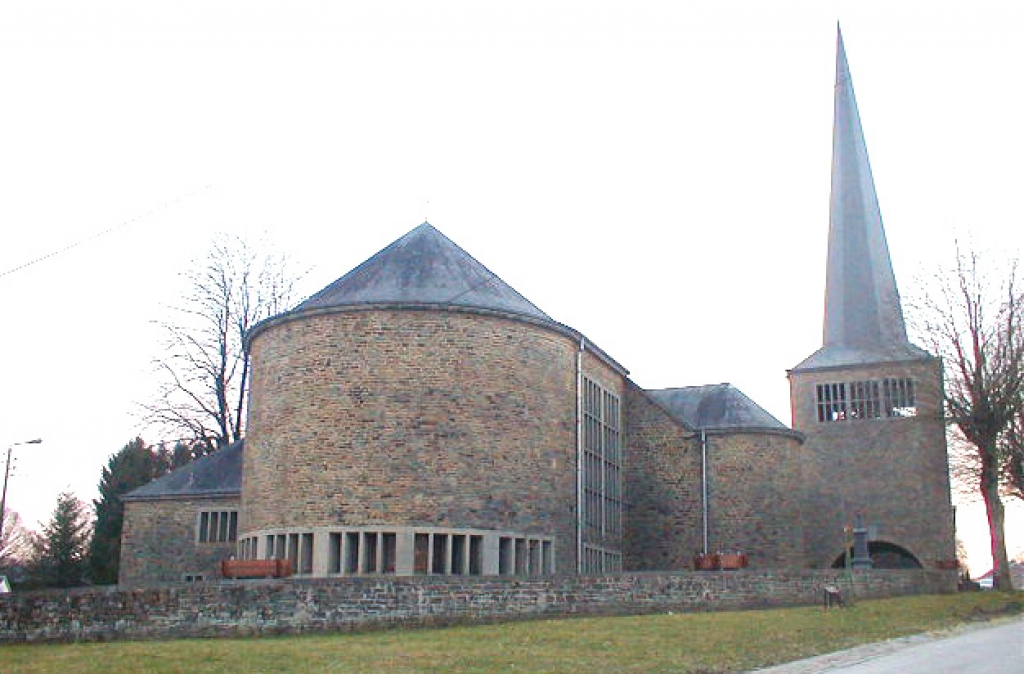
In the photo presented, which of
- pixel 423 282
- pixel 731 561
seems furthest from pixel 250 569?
pixel 731 561

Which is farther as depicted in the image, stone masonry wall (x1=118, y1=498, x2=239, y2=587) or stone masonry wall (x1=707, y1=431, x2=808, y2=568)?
stone masonry wall (x1=118, y1=498, x2=239, y2=587)

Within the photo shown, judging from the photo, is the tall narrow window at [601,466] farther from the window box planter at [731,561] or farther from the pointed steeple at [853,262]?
the pointed steeple at [853,262]

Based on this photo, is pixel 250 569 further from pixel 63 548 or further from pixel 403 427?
pixel 63 548

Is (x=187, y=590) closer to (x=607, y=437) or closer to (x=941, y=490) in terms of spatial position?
(x=607, y=437)

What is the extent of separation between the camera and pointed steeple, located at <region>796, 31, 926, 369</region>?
47.0 meters

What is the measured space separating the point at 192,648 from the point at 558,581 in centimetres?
755

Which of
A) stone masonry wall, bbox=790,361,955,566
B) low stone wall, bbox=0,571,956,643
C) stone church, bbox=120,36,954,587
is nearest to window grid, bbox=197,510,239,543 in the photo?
stone church, bbox=120,36,954,587

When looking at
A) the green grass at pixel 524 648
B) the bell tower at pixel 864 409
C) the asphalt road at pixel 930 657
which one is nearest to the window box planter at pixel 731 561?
the green grass at pixel 524 648

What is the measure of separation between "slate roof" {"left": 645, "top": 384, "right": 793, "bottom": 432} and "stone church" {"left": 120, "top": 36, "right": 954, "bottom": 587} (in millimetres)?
108

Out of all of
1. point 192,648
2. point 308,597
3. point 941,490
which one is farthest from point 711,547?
point 192,648

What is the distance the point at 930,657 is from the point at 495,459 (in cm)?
1418

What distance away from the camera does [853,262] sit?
48062 millimetres

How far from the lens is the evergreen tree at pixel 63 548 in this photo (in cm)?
5197

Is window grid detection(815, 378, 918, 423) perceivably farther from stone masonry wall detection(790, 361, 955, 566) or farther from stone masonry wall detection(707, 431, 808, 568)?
stone masonry wall detection(707, 431, 808, 568)
